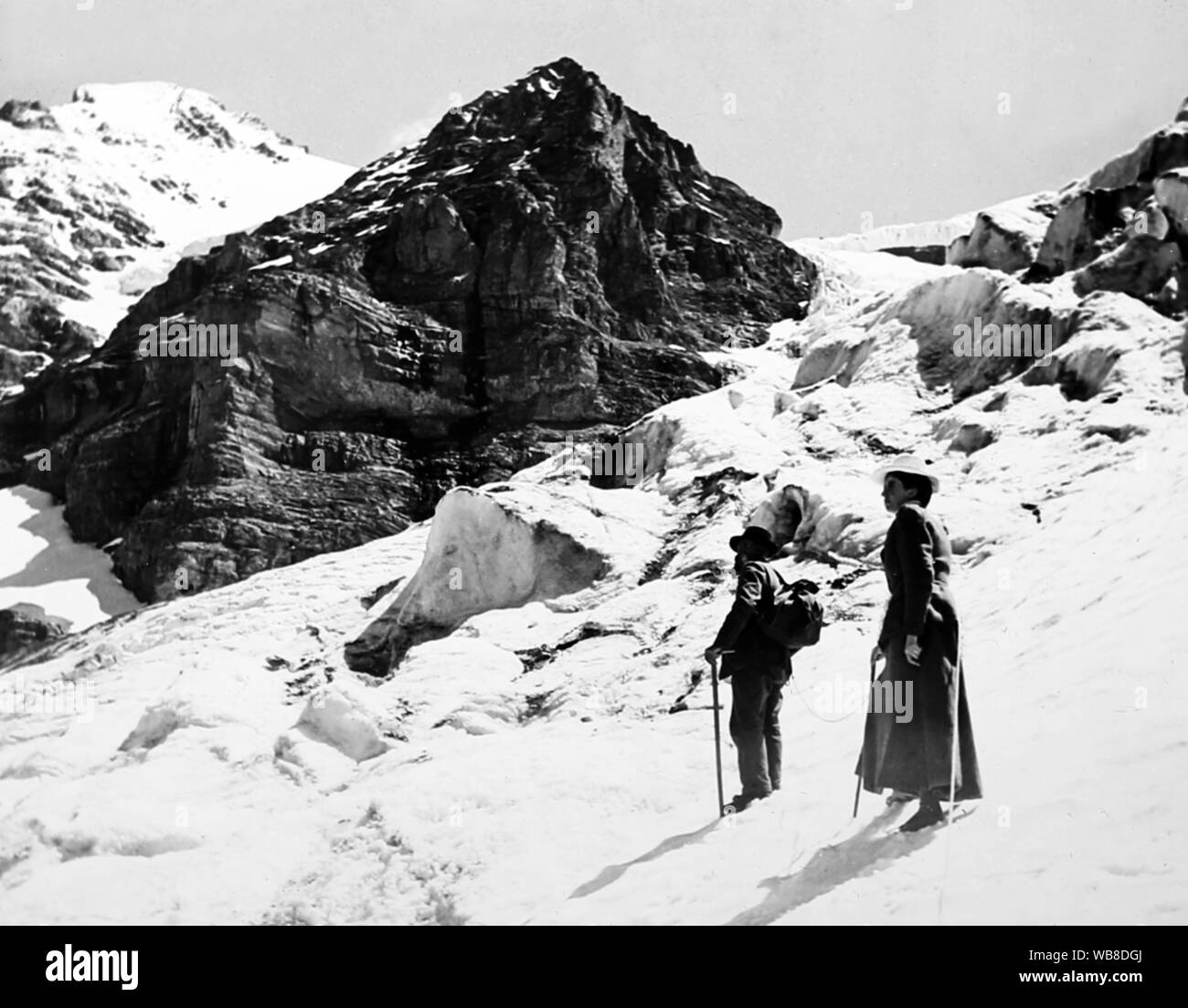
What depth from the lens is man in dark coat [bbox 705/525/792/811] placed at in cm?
971

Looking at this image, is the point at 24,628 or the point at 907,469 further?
the point at 24,628

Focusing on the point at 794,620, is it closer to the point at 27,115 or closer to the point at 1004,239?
the point at 1004,239

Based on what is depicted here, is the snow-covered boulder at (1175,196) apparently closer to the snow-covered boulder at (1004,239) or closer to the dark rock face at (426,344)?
the snow-covered boulder at (1004,239)

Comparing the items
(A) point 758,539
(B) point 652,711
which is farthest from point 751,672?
(B) point 652,711

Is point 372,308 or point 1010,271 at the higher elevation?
point 372,308

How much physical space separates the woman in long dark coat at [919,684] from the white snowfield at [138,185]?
363 feet

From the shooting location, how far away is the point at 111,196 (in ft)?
484

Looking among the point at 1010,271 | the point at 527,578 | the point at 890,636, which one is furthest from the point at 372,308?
the point at 890,636

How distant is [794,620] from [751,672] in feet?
1.65

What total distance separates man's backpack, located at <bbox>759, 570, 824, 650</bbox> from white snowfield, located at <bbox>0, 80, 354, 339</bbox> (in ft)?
358

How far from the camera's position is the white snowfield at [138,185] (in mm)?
128875
